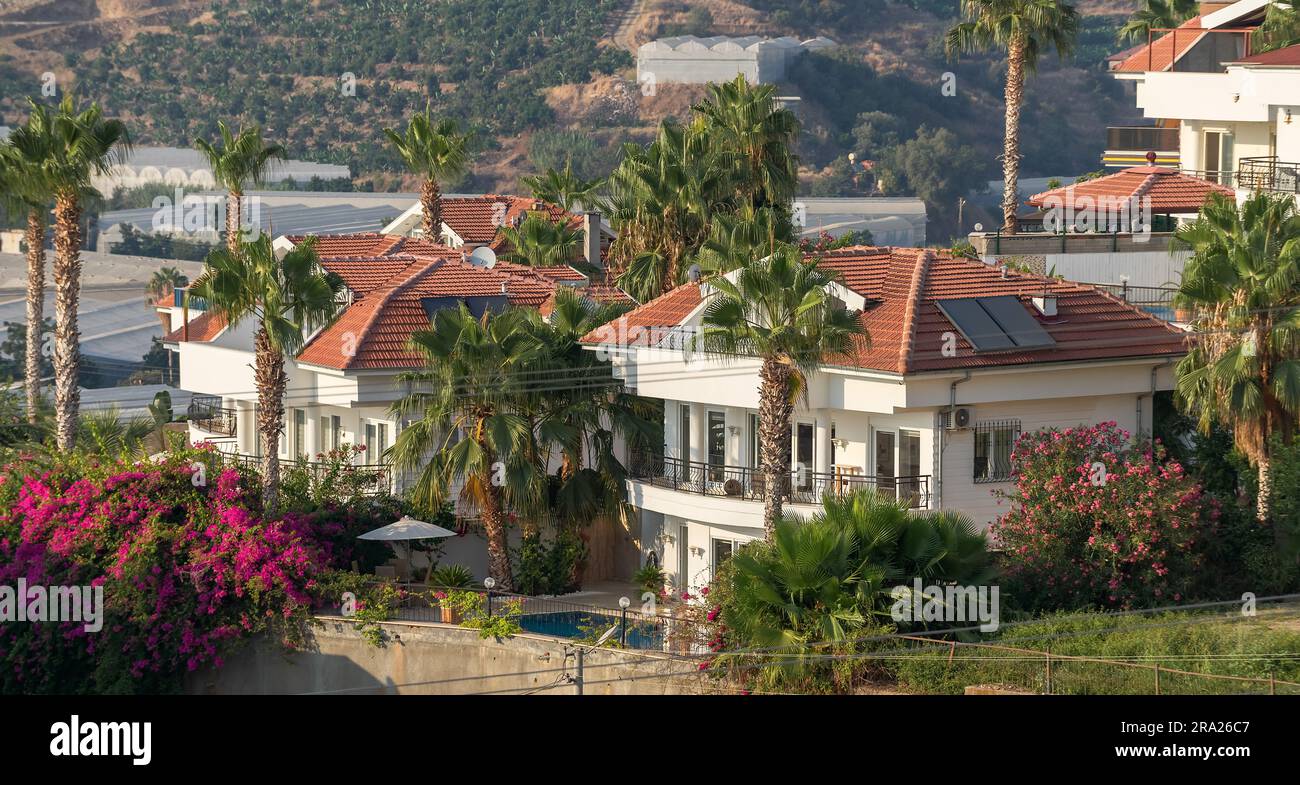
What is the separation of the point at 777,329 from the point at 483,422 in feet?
22.2

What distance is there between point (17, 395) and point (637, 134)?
134 metres

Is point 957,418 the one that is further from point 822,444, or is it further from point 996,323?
point 822,444

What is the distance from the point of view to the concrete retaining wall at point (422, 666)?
36.9 m

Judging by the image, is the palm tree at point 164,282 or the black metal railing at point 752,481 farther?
the palm tree at point 164,282

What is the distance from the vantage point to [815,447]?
42.3 metres

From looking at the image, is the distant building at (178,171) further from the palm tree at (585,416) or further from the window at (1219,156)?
the palm tree at (585,416)

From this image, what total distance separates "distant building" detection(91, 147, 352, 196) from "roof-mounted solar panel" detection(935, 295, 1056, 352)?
125 metres

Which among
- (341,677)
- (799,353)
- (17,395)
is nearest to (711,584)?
(799,353)

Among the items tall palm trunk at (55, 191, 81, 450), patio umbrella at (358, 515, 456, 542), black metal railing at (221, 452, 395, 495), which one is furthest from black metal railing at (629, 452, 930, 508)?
tall palm trunk at (55, 191, 81, 450)

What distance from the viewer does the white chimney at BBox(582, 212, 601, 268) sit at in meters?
60.6

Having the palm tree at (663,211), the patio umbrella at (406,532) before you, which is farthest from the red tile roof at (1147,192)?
the patio umbrella at (406,532)

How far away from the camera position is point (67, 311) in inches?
1940

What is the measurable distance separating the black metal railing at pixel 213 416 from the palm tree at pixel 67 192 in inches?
142

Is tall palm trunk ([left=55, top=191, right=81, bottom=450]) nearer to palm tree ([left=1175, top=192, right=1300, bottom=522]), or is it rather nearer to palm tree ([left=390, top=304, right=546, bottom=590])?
palm tree ([left=390, top=304, right=546, bottom=590])
